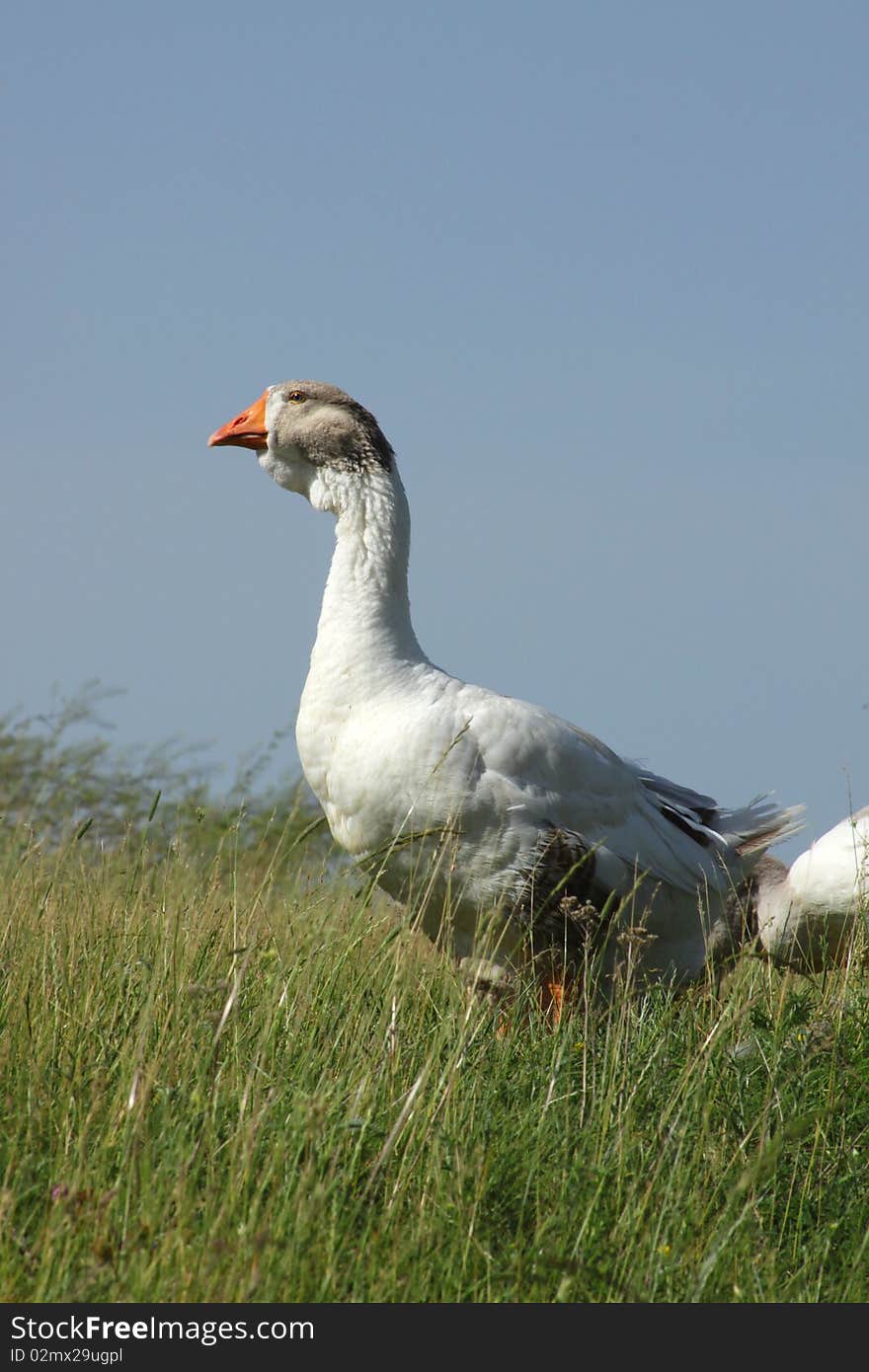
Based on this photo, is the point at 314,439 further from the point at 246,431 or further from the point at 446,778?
the point at 446,778

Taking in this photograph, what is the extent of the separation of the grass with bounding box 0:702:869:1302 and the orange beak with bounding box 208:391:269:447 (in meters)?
2.44

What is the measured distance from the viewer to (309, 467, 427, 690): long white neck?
642 cm

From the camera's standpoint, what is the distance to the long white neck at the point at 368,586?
21.1ft

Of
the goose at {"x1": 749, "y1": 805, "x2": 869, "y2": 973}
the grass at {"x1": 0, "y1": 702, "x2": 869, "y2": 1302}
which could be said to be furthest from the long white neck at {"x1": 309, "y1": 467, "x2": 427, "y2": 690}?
the goose at {"x1": 749, "y1": 805, "x2": 869, "y2": 973}

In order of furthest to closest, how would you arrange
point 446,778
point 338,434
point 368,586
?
point 338,434 < point 368,586 < point 446,778

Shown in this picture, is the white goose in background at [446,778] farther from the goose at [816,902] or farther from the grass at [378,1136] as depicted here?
the grass at [378,1136]

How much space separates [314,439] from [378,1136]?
374 centimetres

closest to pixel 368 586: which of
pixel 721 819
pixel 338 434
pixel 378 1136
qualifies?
pixel 338 434

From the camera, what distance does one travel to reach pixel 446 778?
600cm

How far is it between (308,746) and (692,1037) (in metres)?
2.12

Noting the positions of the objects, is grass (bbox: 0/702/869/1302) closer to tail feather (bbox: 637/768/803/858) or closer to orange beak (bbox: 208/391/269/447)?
tail feather (bbox: 637/768/803/858)
